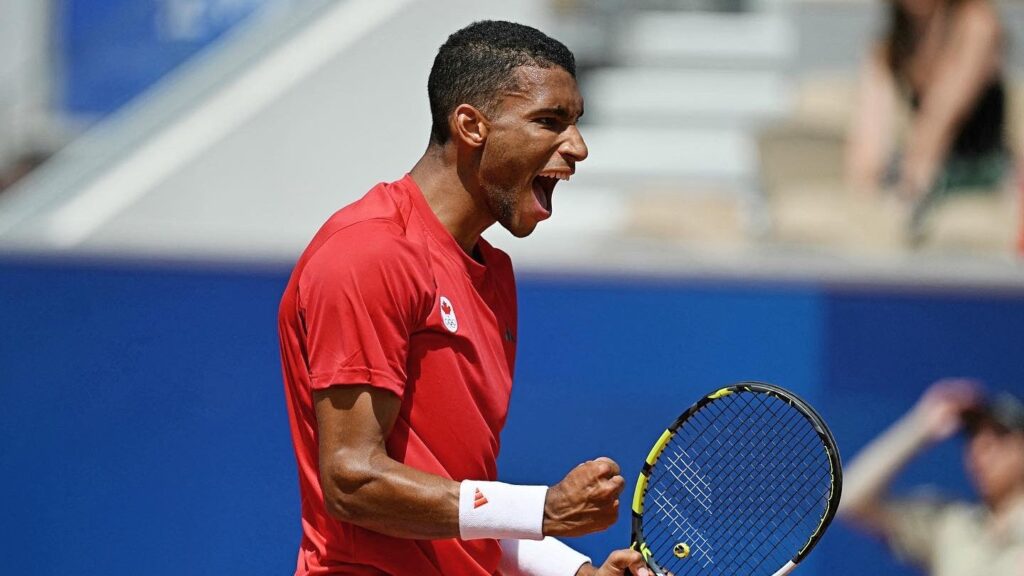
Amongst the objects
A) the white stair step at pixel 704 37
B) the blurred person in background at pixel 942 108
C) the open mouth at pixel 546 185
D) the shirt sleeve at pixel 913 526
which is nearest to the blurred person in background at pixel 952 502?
the shirt sleeve at pixel 913 526

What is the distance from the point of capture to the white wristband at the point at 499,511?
238 cm

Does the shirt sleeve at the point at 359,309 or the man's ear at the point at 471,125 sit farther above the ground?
the man's ear at the point at 471,125

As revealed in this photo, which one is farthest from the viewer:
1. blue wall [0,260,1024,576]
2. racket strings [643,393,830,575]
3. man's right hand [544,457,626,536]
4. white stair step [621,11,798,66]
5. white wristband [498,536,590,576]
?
white stair step [621,11,798,66]

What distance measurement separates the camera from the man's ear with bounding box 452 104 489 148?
262 centimetres

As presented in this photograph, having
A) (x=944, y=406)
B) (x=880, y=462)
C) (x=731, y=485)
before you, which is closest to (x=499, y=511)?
(x=731, y=485)

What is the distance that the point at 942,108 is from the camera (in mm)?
6559

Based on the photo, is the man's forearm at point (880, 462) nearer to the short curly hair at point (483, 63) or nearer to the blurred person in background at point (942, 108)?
the blurred person in background at point (942, 108)

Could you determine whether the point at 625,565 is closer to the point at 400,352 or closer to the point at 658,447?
the point at 658,447

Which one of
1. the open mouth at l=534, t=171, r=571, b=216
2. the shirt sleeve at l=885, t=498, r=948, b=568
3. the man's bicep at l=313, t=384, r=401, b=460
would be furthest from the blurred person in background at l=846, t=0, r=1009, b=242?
the man's bicep at l=313, t=384, r=401, b=460

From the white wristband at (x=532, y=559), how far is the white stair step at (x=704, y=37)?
5.54 meters

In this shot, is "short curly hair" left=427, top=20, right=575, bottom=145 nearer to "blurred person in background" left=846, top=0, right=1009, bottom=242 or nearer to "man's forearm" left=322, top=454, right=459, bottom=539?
"man's forearm" left=322, top=454, right=459, bottom=539

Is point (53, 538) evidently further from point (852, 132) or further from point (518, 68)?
point (852, 132)

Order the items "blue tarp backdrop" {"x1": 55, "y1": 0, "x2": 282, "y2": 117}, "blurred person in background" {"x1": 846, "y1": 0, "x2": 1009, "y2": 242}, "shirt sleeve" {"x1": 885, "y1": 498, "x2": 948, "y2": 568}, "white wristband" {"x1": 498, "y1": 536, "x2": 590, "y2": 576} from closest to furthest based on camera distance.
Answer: "white wristband" {"x1": 498, "y1": 536, "x2": 590, "y2": 576} → "shirt sleeve" {"x1": 885, "y1": 498, "x2": 948, "y2": 568} → "blurred person in background" {"x1": 846, "y1": 0, "x2": 1009, "y2": 242} → "blue tarp backdrop" {"x1": 55, "y1": 0, "x2": 282, "y2": 117}

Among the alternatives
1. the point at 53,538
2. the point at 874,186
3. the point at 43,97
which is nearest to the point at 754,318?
the point at 874,186
